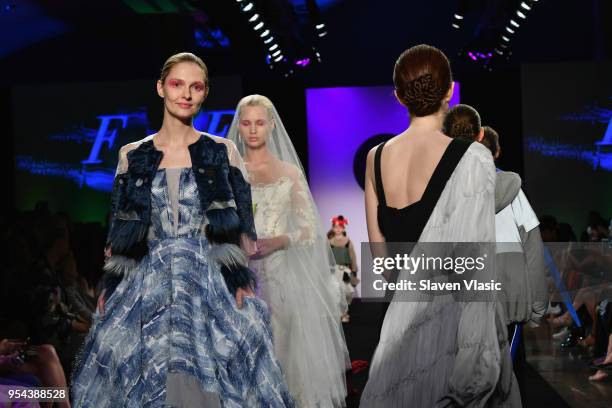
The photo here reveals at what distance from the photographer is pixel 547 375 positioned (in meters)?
6.61

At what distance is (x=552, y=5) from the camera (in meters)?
14.1

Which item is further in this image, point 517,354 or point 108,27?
point 108,27

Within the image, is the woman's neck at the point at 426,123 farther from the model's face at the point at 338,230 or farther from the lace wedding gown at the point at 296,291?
the model's face at the point at 338,230

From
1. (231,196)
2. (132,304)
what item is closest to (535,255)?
(231,196)

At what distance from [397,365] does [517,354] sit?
163cm

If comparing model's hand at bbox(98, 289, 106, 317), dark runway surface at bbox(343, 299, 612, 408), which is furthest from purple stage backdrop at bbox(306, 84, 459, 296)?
model's hand at bbox(98, 289, 106, 317)

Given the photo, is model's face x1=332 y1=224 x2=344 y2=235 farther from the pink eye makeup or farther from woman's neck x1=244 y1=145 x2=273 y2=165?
the pink eye makeup

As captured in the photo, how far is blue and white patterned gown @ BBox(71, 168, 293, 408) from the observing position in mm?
2988

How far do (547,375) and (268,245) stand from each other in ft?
10.2

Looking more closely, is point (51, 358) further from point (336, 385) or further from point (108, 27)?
point (108, 27)

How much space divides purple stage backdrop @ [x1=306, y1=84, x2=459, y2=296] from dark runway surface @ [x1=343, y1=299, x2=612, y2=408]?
474 cm
